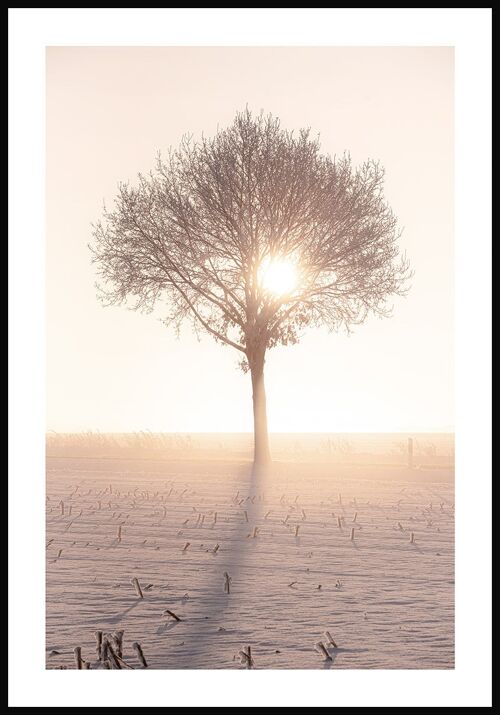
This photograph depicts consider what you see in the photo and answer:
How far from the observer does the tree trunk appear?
2456 cm

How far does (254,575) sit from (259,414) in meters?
15.0

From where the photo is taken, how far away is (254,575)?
988 cm

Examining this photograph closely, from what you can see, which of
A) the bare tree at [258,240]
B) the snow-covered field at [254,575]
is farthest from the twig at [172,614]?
the bare tree at [258,240]

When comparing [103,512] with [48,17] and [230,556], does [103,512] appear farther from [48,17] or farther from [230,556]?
[48,17]

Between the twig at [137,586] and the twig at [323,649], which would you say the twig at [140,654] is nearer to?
the twig at [323,649]

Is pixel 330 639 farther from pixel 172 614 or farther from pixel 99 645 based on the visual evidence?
pixel 99 645

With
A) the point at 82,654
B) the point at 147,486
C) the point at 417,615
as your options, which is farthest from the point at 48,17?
the point at 147,486

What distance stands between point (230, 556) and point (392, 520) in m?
4.05

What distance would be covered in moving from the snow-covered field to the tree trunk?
6.40 metres

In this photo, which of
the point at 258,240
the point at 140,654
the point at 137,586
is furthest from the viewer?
the point at 258,240

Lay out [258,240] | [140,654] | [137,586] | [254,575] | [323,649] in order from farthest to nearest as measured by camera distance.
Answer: [258,240] < [254,575] < [137,586] < [323,649] < [140,654]

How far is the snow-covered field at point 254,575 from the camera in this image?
7523mm

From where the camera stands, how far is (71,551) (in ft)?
36.4

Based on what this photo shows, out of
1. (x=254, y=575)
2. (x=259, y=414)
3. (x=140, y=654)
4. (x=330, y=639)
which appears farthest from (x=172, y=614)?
(x=259, y=414)
